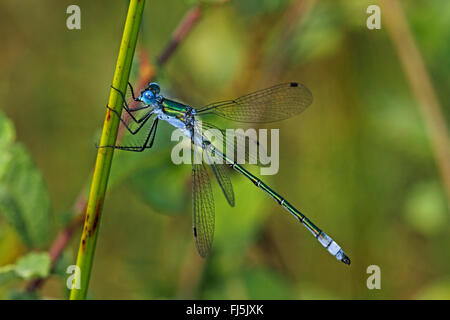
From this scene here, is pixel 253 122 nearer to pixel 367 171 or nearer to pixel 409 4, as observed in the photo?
pixel 367 171

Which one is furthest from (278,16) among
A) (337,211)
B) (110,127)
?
(110,127)

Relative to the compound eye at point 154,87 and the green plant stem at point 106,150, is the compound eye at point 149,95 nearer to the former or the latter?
A: the compound eye at point 154,87

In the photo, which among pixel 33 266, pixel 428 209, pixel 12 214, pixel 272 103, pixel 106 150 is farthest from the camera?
pixel 428 209

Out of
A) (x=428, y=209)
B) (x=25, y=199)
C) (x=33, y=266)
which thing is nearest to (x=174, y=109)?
(x=25, y=199)

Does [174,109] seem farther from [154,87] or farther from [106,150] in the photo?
[106,150]

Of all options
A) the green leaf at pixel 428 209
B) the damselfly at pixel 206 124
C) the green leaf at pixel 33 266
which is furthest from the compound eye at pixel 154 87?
the green leaf at pixel 428 209

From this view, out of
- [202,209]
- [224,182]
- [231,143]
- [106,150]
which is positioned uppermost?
[231,143]
